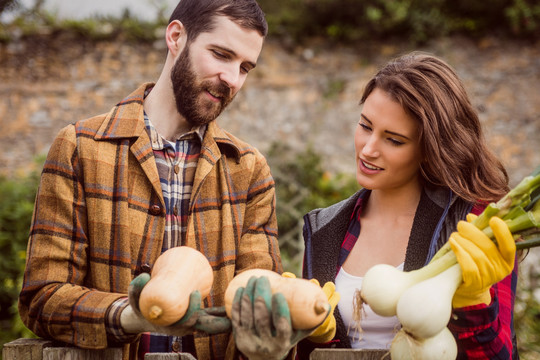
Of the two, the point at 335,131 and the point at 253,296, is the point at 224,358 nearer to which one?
the point at 253,296

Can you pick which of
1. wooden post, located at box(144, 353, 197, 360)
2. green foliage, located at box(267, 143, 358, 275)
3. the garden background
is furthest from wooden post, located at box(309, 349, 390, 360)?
the garden background

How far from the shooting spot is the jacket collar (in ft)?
6.14

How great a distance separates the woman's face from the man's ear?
82cm

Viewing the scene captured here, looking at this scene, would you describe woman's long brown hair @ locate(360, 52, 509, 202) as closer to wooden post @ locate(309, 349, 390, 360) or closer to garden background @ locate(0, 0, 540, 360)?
wooden post @ locate(309, 349, 390, 360)

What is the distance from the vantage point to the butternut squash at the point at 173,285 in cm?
119

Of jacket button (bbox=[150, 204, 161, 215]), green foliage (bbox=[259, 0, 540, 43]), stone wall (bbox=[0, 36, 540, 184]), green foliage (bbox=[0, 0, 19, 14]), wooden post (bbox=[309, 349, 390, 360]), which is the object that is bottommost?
wooden post (bbox=[309, 349, 390, 360])

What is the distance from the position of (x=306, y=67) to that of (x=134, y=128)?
294 inches

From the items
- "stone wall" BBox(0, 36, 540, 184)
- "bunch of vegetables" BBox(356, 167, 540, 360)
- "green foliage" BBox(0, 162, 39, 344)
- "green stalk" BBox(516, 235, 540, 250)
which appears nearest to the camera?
"bunch of vegetables" BBox(356, 167, 540, 360)

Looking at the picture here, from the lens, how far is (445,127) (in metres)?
1.89

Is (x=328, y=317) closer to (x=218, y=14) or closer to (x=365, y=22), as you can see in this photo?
(x=218, y=14)

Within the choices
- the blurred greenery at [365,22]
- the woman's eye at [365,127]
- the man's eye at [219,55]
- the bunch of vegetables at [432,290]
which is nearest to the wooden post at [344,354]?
the bunch of vegetables at [432,290]

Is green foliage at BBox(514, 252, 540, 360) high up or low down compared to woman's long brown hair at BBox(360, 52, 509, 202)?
down

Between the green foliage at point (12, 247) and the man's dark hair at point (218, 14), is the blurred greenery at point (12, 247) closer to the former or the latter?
the green foliage at point (12, 247)

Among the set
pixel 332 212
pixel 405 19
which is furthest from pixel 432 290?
pixel 405 19
